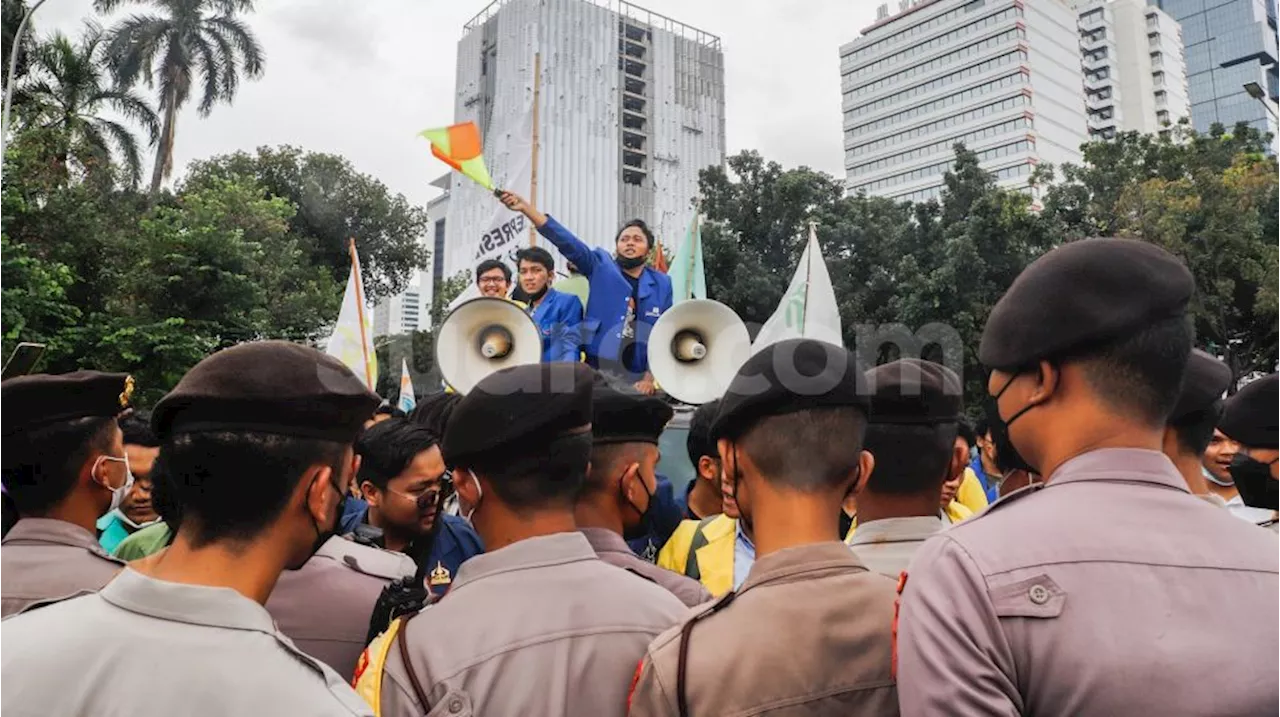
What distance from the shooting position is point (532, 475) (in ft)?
6.55

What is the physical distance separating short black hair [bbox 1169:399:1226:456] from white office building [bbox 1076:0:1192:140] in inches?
3883

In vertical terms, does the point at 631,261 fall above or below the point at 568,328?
above

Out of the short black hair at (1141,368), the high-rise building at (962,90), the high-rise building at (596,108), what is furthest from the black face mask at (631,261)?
the high-rise building at (962,90)

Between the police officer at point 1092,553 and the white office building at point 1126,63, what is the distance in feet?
327

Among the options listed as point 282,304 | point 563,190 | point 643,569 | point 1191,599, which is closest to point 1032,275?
point 1191,599

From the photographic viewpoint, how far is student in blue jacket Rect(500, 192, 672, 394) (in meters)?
7.02

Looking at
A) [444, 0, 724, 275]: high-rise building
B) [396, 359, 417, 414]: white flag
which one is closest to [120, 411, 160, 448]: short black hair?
[396, 359, 417, 414]: white flag

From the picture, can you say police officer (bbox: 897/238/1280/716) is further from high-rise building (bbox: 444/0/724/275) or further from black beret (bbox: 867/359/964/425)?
high-rise building (bbox: 444/0/724/275)

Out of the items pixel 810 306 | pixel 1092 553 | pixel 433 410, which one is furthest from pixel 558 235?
pixel 1092 553

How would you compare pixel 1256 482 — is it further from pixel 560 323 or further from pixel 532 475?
pixel 560 323

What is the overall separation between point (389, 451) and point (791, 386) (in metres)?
1.96

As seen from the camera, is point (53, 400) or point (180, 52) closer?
point (53, 400)

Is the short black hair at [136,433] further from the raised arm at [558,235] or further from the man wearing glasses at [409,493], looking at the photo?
the raised arm at [558,235]

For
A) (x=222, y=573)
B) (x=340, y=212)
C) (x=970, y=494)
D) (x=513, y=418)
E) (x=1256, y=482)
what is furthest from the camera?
(x=340, y=212)
